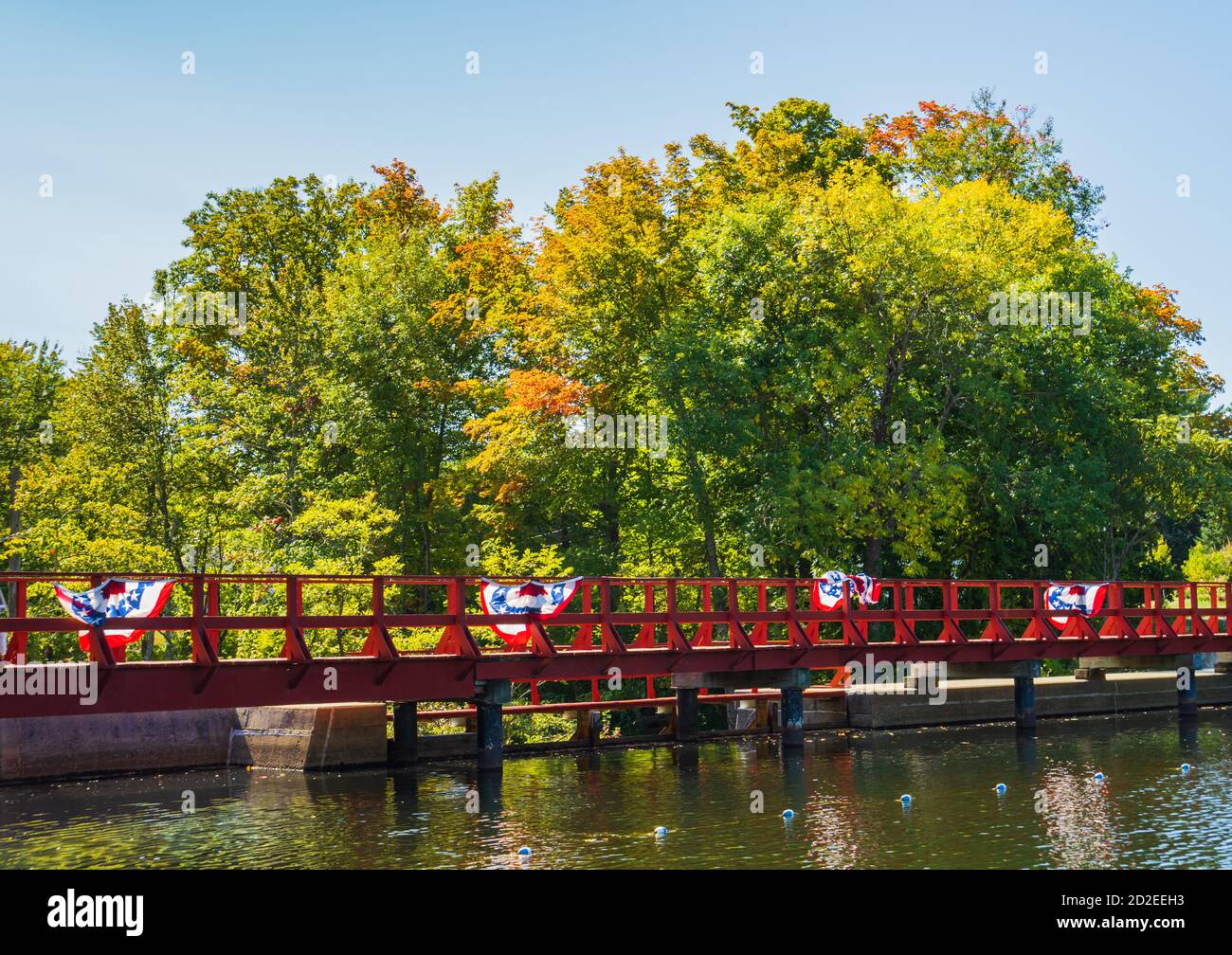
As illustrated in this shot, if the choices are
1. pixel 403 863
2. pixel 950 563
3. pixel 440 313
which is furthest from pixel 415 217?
pixel 403 863

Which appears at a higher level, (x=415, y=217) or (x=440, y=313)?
(x=415, y=217)

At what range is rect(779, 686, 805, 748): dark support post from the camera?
3011 centimetres

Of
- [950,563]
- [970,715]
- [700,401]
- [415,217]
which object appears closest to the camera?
[970,715]

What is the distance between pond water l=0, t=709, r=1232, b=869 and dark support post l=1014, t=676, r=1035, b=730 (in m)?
3.72

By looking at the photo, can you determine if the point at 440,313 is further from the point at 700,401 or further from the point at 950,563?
the point at 950,563

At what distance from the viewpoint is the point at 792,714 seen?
30.4 metres

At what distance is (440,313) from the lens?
49.6 meters

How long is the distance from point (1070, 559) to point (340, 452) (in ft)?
88.1
